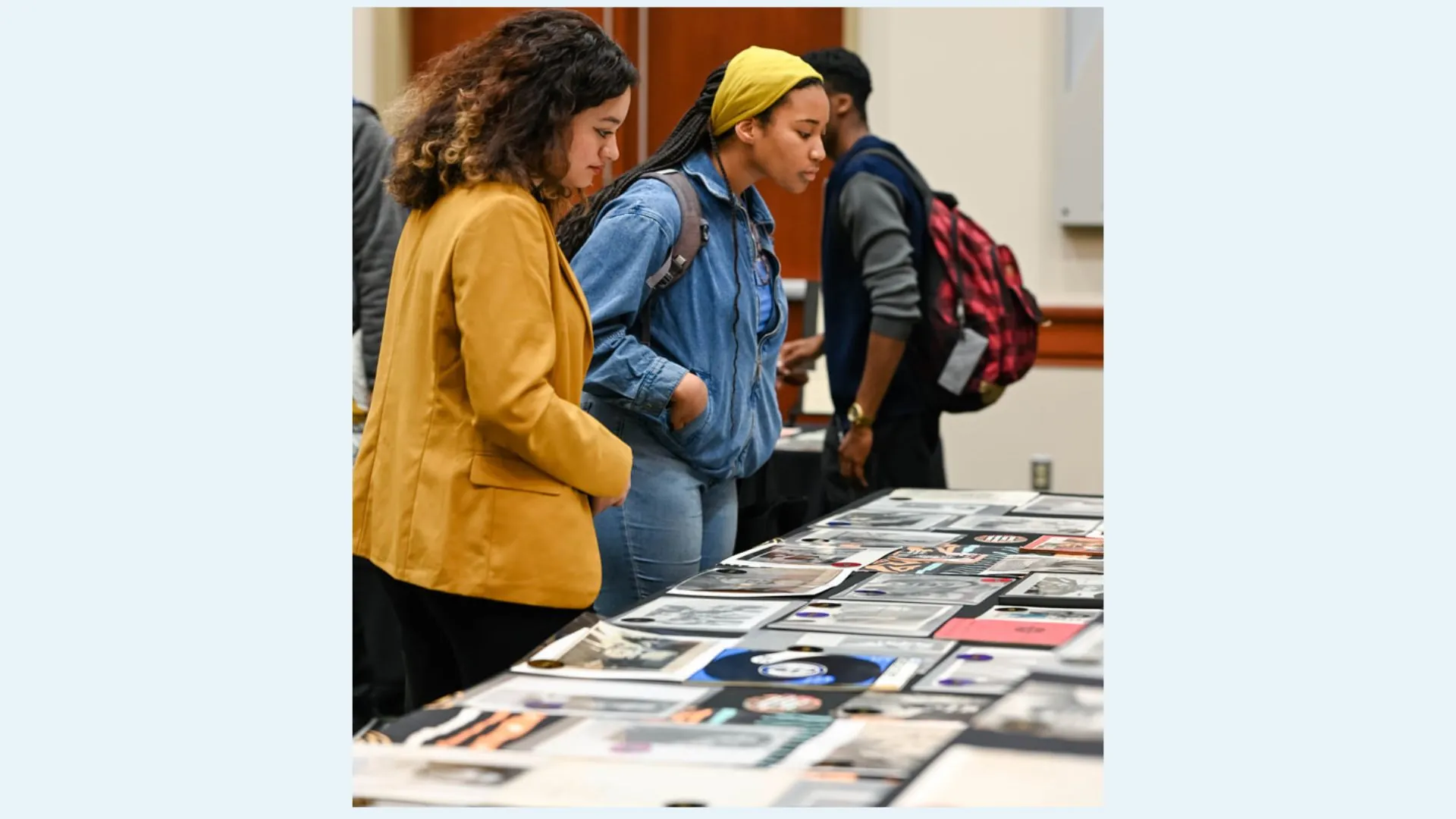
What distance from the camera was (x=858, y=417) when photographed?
3.33 metres

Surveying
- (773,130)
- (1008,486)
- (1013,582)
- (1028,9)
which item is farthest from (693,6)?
(1013,582)

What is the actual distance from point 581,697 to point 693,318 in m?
0.87

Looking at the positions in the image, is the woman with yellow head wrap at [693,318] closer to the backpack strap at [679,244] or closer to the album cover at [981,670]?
the backpack strap at [679,244]

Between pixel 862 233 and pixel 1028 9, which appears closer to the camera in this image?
pixel 862 233

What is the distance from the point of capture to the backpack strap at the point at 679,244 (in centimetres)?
220

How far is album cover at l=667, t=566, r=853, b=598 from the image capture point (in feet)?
6.54

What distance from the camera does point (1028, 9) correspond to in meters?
5.52

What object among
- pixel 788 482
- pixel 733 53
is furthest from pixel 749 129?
pixel 733 53

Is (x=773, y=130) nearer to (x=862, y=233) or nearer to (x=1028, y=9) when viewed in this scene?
(x=862, y=233)

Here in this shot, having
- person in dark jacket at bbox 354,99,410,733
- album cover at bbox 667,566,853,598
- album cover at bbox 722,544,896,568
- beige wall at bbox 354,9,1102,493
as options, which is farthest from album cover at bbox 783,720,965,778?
beige wall at bbox 354,9,1102,493

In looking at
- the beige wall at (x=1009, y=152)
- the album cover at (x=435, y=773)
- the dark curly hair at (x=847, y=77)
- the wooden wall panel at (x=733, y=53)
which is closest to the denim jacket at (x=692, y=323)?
the album cover at (x=435, y=773)

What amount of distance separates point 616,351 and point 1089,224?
3859 mm

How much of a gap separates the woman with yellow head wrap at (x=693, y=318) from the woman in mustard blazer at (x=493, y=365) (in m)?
0.28

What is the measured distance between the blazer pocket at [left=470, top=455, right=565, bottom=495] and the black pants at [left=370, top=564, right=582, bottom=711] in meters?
0.14
